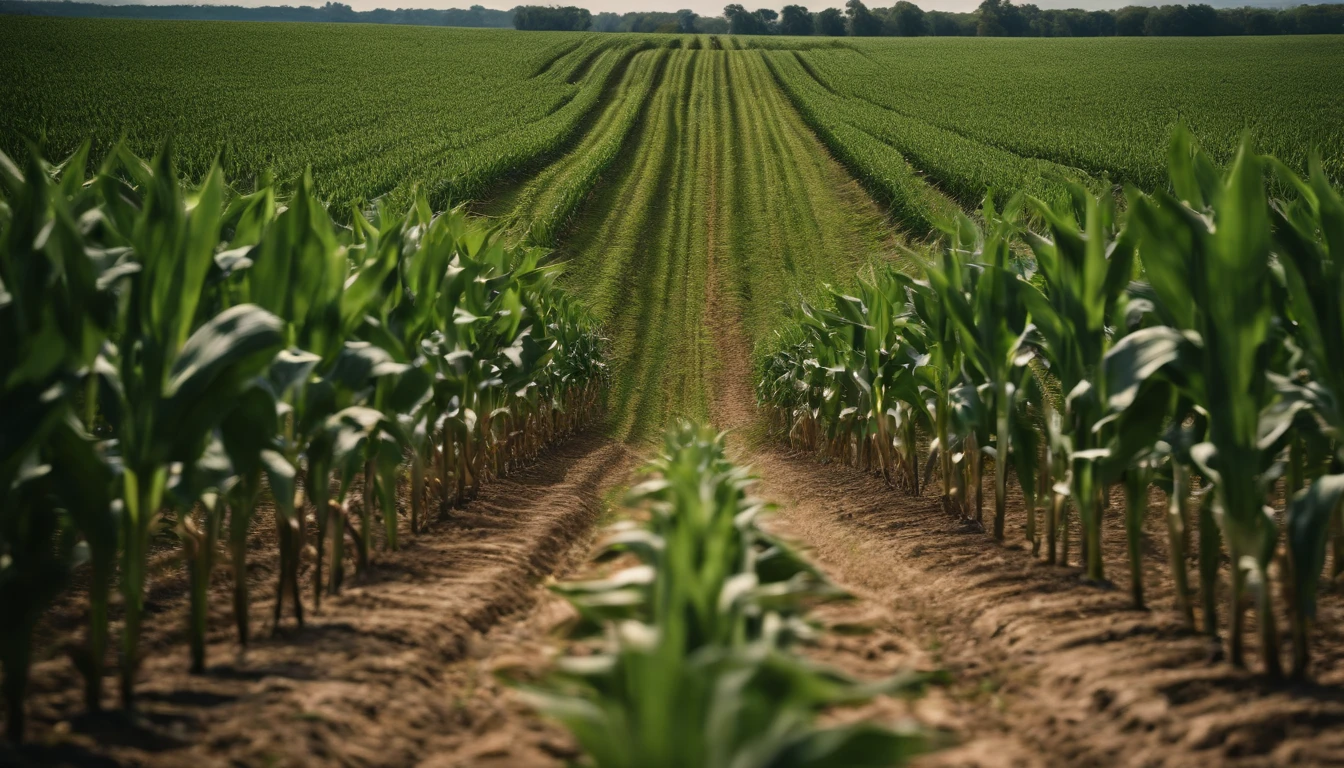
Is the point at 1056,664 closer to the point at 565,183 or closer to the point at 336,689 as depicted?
the point at 336,689

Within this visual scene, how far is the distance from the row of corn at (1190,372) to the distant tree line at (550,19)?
110m

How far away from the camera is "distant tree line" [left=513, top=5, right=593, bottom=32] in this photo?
107m

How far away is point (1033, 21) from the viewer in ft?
357

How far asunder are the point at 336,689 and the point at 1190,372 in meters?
2.84

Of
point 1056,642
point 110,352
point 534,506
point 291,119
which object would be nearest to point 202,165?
point 291,119

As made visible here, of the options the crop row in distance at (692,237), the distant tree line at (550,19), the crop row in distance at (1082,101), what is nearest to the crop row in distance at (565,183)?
the crop row in distance at (692,237)

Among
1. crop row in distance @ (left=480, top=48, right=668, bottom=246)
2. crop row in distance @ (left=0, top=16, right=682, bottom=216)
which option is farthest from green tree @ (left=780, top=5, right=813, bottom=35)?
crop row in distance @ (left=480, top=48, right=668, bottom=246)

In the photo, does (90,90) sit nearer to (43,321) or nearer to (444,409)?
(444,409)

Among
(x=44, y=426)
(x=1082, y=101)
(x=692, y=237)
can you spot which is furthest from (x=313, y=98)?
(x=44, y=426)

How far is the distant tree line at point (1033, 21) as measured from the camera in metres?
94.1

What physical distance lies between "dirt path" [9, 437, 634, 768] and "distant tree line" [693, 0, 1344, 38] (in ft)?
353

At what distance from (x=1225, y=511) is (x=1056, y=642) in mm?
752

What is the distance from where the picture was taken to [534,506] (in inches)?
276

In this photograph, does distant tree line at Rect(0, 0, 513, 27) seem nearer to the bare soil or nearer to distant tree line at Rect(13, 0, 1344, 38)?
distant tree line at Rect(13, 0, 1344, 38)
